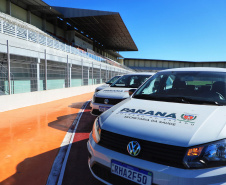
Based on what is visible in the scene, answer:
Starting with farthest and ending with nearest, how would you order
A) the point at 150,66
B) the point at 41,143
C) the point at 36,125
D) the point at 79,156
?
the point at 150,66 → the point at 36,125 → the point at 41,143 → the point at 79,156

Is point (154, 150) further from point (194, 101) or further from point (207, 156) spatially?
point (194, 101)

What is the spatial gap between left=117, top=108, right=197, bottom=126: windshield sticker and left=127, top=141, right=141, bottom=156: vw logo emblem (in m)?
0.34

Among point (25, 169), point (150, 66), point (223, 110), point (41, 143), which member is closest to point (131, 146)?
point (223, 110)

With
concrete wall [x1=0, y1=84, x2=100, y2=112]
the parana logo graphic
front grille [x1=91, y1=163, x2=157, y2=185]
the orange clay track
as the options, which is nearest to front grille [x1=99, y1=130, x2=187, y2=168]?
front grille [x1=91, y1=163, x2=157, y2=185]

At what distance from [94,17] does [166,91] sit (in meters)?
28.6

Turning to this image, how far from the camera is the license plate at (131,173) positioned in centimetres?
169

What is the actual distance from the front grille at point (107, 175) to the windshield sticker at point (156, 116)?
661mm

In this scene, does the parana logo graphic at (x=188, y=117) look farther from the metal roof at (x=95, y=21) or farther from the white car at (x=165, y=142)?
the metal roof at (x=95, y=21)

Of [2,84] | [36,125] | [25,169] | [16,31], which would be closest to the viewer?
[25,169]

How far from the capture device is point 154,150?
175 centimetres

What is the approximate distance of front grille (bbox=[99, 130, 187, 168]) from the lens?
165 cm

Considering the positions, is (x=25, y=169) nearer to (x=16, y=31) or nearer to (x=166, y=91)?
(x=166, y=91)

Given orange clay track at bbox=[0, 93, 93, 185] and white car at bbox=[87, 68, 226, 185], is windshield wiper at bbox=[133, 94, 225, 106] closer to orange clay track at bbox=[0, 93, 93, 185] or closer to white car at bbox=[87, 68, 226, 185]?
white car at bbox=[87, 68, 226, 185]

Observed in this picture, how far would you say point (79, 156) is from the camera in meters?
3.26
